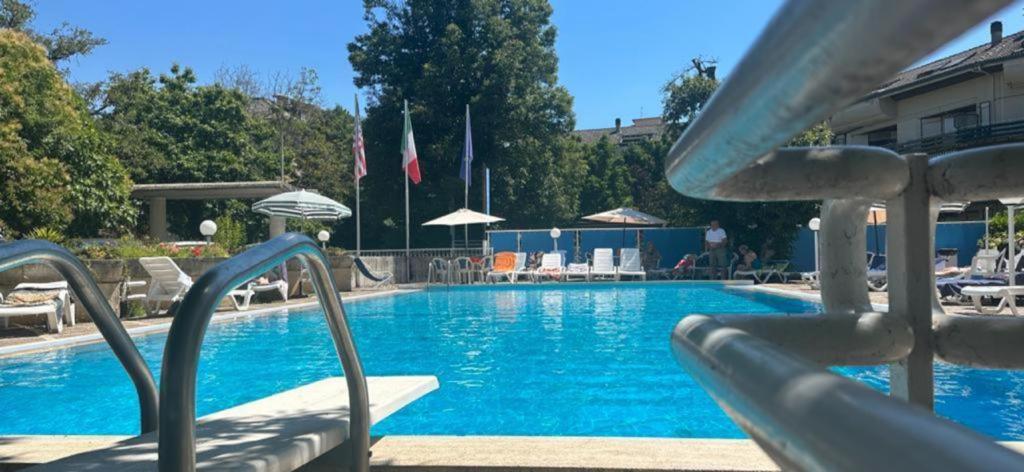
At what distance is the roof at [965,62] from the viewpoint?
23.8 m

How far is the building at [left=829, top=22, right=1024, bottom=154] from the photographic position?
77.5 feet

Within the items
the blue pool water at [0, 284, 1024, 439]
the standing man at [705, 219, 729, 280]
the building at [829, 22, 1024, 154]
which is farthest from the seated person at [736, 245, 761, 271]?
the blue pool water at [0, 284, 1024, 439]

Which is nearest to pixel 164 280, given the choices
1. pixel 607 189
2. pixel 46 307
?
pixel 46 307

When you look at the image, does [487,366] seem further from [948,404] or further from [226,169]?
[226,169]

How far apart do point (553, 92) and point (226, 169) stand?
13727 millimetres

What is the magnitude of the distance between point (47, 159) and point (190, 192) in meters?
6.24

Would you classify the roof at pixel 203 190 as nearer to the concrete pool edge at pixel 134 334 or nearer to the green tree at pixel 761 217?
the concrete pool edge at pixel 134 334

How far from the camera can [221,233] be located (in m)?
22.7

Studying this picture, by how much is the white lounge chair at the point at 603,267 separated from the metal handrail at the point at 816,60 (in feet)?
65.9

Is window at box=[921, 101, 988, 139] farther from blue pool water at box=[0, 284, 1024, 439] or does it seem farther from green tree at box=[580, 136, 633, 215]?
blue pool water at box=[0, 284, 1024, 439]

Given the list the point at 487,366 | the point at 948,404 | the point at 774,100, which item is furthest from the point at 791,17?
the point at 487,366

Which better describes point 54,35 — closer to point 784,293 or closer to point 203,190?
point 203,190

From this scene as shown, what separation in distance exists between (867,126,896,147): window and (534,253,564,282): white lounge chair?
17.3 metres

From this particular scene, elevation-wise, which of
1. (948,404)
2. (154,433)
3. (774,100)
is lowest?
(948,404)
